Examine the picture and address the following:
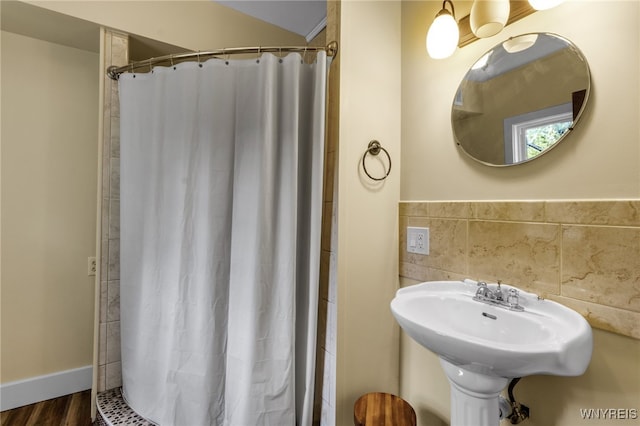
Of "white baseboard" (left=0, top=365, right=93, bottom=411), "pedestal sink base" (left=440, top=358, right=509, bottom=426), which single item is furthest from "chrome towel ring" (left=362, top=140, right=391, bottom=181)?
"white baseboard" (left=0, top=365, right=93, bottom=411)

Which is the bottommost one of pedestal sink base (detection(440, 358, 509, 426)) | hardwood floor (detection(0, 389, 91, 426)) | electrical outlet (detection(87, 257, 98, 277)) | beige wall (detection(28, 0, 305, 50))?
hardwood floor (detection(0, 389, 91, 426))

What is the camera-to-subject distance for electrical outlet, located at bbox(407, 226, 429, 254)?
120cm

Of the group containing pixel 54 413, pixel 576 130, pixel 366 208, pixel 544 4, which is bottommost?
pixel 54 413

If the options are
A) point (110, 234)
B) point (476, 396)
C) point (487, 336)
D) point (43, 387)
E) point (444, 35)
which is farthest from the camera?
point (43, 387)

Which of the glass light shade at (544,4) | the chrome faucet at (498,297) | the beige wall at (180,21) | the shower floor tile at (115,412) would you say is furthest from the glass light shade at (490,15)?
the shower floor tile at (115,412)

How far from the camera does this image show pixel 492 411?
778 mm

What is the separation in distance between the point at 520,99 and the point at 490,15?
30 centimetres

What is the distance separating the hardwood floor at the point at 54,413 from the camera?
1.46 metres

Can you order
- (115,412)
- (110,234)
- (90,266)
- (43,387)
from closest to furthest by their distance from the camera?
(115,412)
(110,234)
(43,387)
(90,266)

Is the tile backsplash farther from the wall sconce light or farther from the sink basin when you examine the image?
the wall sconce light

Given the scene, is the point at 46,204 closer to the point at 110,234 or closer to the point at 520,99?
the point at 110,234

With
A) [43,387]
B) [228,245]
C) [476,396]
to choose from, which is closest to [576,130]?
[476,396]

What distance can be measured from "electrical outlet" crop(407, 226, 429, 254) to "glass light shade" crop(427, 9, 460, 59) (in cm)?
73

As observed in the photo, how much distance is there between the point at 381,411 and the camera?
105 cm
